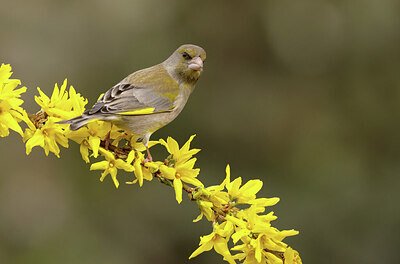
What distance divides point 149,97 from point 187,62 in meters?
0.31

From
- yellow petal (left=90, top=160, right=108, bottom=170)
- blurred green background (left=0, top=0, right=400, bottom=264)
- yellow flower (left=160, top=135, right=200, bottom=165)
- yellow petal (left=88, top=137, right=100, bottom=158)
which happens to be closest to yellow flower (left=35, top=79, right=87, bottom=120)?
yellow petal (left=88, top=137, right=100, bottom=158)

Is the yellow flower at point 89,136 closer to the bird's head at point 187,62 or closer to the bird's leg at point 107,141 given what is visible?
the bird's leg at point 107,141

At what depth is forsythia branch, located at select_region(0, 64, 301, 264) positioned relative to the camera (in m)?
1.89

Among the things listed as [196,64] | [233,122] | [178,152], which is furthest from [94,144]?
[233,122]

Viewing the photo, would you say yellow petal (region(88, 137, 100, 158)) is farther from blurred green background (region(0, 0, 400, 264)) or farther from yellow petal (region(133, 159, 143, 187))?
blurred green background (region(0, 0, 400, 264))

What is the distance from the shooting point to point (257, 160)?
213 inches

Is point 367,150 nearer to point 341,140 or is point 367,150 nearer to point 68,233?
point 341,140

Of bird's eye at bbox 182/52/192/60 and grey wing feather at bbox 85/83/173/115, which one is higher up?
bird's eye at bbox 182/52/192/60

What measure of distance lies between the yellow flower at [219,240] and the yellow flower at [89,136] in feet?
1.48

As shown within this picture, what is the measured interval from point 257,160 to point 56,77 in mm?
1930

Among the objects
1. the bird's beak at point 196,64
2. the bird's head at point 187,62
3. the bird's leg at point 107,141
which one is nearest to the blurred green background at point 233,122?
the bird's head at point 187,62

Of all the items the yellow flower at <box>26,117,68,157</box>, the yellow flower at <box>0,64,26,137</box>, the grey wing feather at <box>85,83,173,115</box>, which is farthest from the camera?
the grey wing feather at <box>85,83,173,115</box>

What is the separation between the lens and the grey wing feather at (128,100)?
2221 millimetres

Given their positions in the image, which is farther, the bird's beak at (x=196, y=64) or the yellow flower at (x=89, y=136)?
the bird's beak at (x=196, y=64)
